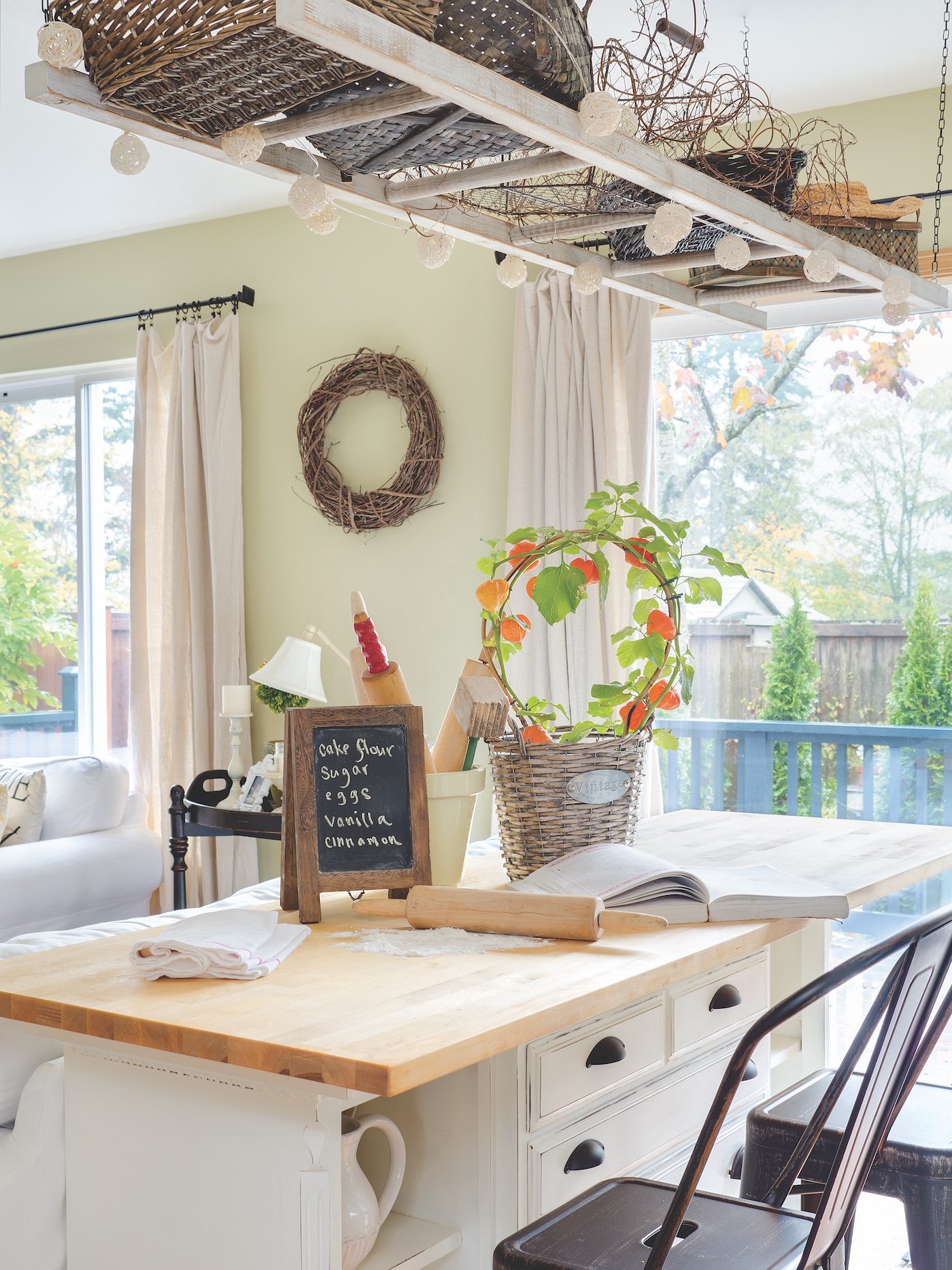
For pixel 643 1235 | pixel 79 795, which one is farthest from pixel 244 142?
pixel 79 795

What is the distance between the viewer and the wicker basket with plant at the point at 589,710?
180cm

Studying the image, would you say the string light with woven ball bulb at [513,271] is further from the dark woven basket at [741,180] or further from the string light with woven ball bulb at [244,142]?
the string light with woven ball bulb at [244,142]

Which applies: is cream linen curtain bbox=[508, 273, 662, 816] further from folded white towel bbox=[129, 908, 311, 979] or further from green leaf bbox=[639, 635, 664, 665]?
folded white towel bbox=[129, 908, 311, 979]

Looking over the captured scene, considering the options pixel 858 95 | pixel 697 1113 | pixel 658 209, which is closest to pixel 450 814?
pixel 697 1113

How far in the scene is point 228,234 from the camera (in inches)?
189

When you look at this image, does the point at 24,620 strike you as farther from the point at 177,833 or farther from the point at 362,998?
the point at 362,998

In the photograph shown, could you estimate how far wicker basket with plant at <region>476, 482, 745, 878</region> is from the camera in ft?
5.90

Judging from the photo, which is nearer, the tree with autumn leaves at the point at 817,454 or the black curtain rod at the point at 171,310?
the tree with autumn leaves at the point at 817,454

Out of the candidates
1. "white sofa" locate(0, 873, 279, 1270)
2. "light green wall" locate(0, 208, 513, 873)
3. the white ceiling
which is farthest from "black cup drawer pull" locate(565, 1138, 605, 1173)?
"light green wall" locate(0, 208, 513, 873)

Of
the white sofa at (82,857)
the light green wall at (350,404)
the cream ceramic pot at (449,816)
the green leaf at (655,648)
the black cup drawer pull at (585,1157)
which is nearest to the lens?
the black cup drawer pull at (585,1157)

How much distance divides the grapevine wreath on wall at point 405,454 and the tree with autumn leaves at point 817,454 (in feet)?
2.63

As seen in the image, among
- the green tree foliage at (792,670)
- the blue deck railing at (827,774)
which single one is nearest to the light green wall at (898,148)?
the green tree foliage at (792,670)

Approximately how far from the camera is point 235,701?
4.28 metres

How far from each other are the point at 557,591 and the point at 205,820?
81.5 inches
